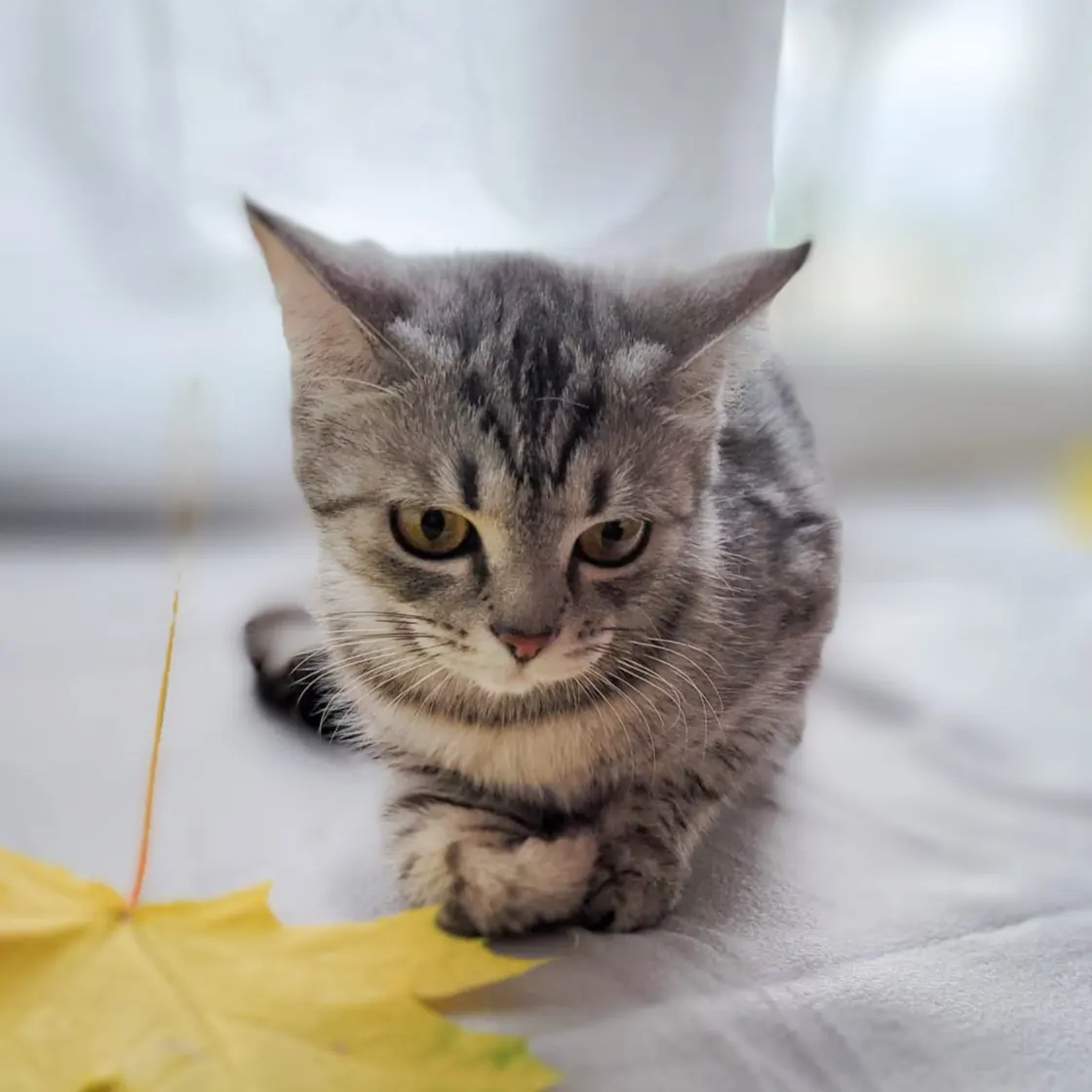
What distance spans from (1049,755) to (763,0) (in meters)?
0.70

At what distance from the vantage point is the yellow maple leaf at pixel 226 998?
48 cm

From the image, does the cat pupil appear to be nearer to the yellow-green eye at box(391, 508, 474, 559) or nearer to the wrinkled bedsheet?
the yellow-green eye at box(391, 508, 474, 559)

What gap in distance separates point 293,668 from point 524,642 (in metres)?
0.28

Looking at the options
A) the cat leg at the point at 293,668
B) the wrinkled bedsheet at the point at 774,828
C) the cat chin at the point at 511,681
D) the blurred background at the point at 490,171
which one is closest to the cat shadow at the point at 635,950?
the wrinkled bedsheet at the point at 774,828

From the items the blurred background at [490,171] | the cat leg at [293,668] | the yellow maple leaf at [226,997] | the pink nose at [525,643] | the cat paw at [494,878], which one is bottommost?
the yellow maple leaf at [226,997]

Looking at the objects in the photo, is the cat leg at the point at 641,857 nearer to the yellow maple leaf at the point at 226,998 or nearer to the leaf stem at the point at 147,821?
the yellow maple leaf at the point at 226,998

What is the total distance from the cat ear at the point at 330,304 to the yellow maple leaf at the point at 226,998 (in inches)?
11.1

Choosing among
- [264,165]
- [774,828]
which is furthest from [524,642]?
[264,165]

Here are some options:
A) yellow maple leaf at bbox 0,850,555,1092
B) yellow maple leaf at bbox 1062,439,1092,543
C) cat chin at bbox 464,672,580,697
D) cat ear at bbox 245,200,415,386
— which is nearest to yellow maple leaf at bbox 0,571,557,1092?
yellow maple leaf at bbox 0,850,555,1092

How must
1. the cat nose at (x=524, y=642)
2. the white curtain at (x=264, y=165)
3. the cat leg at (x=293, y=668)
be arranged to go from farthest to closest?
the white curtain at (x=264, y=165), the cat leg at (x=293, y=668), the cat nose at (x=524, y=642)

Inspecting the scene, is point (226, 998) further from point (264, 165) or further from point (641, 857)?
point (264, 165)

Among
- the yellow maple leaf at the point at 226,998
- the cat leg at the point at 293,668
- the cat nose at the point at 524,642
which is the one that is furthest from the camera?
the cat leg at the point at 293,668

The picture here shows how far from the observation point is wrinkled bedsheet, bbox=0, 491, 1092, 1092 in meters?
0.55

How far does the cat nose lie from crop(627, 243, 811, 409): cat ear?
0.15 meters
